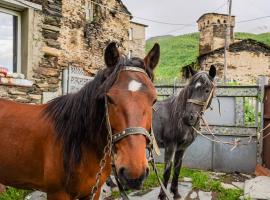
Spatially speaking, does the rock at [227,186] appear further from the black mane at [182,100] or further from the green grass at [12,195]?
the green grass at [12,195]

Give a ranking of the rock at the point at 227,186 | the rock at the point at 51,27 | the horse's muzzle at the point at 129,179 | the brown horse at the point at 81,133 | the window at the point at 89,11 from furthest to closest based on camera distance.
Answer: the window at the point at 89,11
the rock at the point at 227,186
the rock at the point at 51,27
the brown horse at the point at 81,133
the horse's muzzle at the point at 129,179

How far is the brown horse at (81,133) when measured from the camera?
2283 mm

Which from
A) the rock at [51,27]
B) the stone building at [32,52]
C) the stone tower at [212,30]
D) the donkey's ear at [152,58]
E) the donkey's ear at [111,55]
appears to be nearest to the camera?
the donkey's ear at [111,55]

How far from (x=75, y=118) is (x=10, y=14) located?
347cm

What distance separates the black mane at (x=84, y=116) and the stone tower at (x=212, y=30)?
26.4m

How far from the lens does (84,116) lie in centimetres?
283

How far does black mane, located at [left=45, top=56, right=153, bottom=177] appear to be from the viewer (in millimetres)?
2602

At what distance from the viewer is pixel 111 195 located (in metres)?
5.82

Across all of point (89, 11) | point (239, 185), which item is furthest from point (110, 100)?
point (89, 11)

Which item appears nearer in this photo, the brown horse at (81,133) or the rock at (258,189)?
the brown horse at (81,133)

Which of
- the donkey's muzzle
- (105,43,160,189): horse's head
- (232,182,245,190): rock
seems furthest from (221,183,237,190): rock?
(105,43,160,189): horse's head

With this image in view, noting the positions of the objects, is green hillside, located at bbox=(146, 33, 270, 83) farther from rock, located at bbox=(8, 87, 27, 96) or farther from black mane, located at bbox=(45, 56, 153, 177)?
black mane, located at bbox=(45, 56, 153, 177)

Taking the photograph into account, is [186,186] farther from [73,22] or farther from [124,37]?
[124,37]

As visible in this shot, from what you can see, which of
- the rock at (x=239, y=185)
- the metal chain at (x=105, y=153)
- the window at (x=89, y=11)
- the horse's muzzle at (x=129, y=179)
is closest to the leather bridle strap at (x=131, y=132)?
the metal chain at (x=105, y=153)
